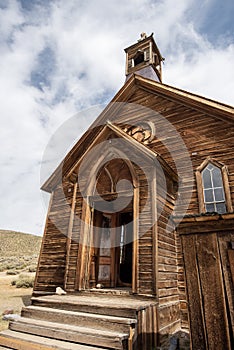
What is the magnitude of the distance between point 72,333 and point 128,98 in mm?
10151

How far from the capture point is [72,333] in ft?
15.5

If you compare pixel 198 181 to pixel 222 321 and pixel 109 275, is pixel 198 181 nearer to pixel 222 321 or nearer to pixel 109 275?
pixel 109 275

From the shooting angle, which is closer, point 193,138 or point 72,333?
point 72,333

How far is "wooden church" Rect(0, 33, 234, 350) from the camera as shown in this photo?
349 cm

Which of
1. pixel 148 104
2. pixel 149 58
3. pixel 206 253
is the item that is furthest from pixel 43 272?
pixel 149 58

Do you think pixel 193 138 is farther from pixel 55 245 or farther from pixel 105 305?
pixel 55 245

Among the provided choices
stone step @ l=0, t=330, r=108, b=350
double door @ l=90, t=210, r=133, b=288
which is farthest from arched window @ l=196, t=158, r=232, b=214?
stone step @ l=0, t=330, r=108, b=350

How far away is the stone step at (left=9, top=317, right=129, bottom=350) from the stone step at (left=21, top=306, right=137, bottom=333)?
11 cm

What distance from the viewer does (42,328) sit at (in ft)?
16.8

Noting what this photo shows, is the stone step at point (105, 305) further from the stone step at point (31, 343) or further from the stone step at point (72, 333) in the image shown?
the stone step at point (31, 343)

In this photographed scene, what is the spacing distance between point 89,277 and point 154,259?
261 centimetres

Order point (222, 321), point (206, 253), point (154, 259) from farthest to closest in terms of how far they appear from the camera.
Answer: point (154, 259)
point (206, 253)
point (222, 321)

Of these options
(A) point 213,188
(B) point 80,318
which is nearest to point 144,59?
(A) point 213,188

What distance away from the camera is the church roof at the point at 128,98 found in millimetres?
8790
